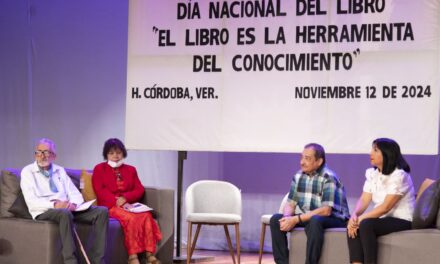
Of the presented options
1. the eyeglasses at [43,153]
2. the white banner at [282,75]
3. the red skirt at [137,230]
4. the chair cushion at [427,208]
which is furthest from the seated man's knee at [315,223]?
the eyeglasses at [43,153]

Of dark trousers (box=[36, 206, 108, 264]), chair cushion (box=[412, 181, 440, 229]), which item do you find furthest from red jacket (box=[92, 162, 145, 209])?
chair cushion (box=[412, 181, 440, 229])

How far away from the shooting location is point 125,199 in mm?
6250

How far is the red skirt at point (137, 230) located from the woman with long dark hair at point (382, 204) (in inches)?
69.3

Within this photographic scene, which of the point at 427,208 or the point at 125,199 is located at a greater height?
the point at 427,208

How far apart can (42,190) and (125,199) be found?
0.77 m

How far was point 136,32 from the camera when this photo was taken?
Result: 269 inches

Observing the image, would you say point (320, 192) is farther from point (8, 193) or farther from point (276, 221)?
point (8, 193)

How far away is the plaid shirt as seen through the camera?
5.41 metres

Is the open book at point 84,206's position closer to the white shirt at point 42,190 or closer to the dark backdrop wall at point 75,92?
the white shirt at point 42,190

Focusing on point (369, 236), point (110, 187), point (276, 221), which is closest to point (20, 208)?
point (110, 187)

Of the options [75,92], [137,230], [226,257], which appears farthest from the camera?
[75,92]

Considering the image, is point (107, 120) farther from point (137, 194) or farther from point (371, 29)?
point (371, 29)

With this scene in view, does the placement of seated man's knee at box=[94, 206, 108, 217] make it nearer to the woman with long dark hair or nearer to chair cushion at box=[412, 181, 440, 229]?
the woman with long dark hair

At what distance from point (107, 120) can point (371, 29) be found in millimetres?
3382
